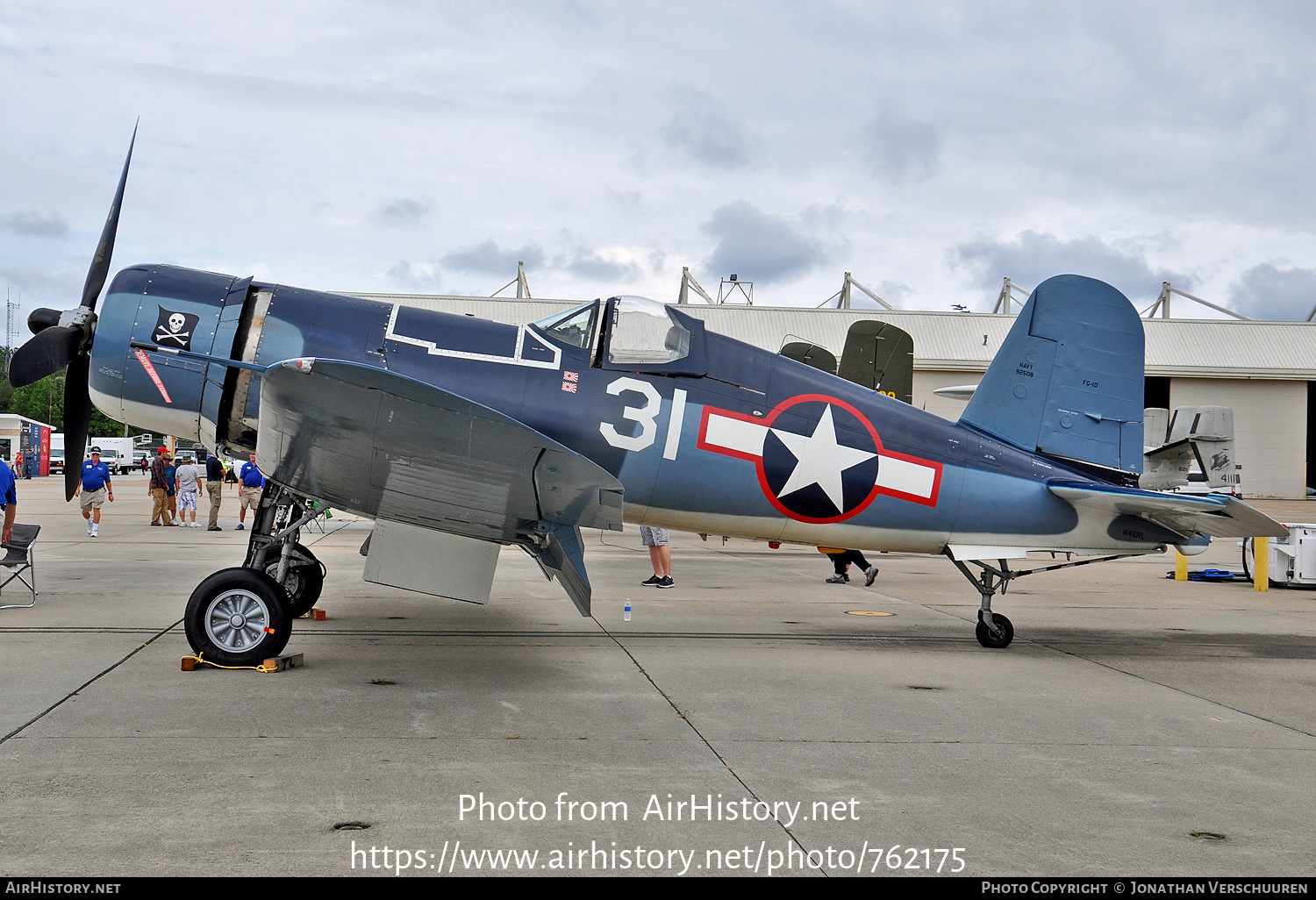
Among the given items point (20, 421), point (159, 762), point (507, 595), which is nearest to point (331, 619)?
point (507, 595)

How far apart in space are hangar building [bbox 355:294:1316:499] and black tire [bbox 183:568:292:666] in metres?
34.4

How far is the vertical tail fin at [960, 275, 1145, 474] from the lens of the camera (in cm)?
752

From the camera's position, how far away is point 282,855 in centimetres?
296

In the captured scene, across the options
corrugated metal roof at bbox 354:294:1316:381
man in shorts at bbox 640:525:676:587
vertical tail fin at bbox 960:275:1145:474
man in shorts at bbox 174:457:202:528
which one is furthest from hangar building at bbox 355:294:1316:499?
vertical tail fin at bbox 960:275:1145:474

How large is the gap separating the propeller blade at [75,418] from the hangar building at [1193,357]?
3302 centimetres

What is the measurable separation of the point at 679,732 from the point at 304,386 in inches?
106

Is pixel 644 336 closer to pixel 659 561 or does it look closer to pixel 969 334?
pixel 659 561

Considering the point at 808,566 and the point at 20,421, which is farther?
the point at 20,421

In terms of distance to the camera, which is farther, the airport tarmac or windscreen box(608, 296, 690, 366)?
windscreen box(608, 296, 690, 366)

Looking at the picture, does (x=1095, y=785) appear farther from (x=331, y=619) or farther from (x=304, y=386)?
(x=331, y=619)

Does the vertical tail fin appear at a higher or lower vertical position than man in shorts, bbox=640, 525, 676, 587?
higher

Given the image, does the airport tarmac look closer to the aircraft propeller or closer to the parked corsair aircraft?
the parked corsair aircraft

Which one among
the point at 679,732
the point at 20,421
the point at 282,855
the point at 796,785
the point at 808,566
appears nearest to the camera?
the point at 282,855

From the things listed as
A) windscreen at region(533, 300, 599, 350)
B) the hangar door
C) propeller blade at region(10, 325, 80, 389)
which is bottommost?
propeller blade at region(10, 325, 80, 389)
